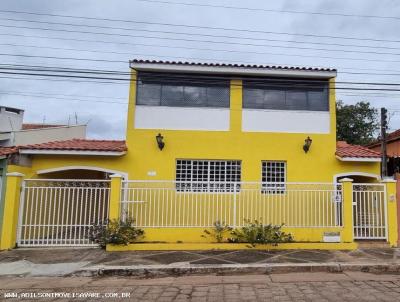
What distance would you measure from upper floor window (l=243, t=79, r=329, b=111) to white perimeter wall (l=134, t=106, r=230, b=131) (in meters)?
1.00

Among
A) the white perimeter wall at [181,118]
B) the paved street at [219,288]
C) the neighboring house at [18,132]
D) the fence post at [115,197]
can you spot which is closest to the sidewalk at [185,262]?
the paved street at [219,288]

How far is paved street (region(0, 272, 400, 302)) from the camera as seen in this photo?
5727mm

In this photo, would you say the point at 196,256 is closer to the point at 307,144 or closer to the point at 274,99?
the point at 307,144

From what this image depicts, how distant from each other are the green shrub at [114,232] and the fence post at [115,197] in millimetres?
184

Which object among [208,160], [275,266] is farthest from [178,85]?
[275,266]

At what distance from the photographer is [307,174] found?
→ 11664 millimetres

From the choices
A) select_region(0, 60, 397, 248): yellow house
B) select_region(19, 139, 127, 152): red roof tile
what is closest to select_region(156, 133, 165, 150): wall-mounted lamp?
select_region(0, 60, 397, 248): yellow house

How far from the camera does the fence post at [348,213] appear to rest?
9.66m

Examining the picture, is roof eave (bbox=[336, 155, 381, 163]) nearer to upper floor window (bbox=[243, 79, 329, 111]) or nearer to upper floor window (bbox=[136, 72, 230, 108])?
upper floor window (bbox=[243, 79, 329, 111])

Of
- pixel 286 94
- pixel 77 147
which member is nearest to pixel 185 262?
pixel 77 147

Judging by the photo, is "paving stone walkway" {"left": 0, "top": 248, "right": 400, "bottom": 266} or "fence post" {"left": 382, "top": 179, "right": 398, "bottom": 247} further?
"fence post" {"left": 382, "top": 179, "right": 398, "bottom": 247}

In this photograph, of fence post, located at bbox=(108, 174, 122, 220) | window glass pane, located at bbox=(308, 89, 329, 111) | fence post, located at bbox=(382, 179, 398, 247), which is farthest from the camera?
window glass pane, located at bbox=(308, 89, 329, 111)

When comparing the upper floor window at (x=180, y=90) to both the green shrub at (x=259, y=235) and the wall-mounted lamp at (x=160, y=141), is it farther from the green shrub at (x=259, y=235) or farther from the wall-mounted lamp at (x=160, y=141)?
the green shrub at (x=259, y=235)

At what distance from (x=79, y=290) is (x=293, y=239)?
19.8ft
